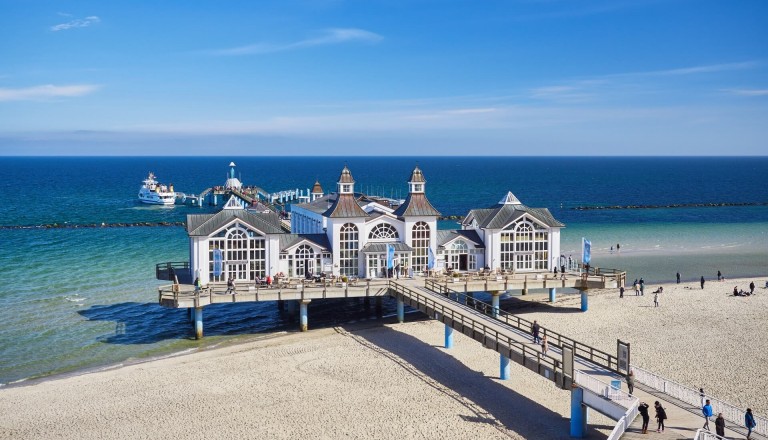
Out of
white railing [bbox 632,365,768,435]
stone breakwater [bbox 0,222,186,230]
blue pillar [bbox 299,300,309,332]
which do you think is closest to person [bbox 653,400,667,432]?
white railing [bbox 632,365,768,435]

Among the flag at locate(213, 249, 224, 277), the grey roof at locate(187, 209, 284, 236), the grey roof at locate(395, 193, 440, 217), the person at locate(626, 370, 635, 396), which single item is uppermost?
the grey roof at locate(395, 193, 440, 217)

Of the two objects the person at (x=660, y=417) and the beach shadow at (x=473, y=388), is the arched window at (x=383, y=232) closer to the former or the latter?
the beach shadow at (x=473, y=388)

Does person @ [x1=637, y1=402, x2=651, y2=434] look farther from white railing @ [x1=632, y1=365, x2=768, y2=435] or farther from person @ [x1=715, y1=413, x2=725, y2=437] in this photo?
white railing @ [x1=632, y1=365, x2=768, y2=435]

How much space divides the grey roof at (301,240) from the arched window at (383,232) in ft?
8.15

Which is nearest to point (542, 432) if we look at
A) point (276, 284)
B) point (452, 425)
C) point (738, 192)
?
point (452, 425)

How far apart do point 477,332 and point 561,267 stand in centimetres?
1492

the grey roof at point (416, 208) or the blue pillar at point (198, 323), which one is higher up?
the grey roof at point (416, 208)

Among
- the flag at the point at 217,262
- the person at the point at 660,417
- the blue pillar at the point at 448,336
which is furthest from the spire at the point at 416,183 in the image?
the person at the point at 660,417

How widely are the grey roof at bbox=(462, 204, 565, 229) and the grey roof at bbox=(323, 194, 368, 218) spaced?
694 cm

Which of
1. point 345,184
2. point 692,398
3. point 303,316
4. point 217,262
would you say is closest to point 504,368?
point 692,398

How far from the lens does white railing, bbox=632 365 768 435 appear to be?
2277 cm

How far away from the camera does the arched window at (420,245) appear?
43.9 m

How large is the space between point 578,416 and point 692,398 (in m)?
3.46

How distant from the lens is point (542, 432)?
25.2m
